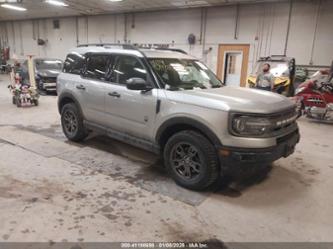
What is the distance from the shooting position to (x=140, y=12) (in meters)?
12.5

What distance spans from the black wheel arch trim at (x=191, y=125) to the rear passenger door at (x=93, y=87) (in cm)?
114

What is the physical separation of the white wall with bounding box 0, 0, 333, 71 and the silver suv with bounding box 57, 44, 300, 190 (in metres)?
7.16

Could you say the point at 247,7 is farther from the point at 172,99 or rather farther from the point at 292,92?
the point at 172,99

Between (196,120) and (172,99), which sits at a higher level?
(172,99)

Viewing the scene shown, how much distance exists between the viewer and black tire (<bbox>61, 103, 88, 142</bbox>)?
4328 mm

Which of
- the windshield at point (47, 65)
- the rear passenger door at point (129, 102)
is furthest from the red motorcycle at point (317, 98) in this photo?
the windshield at point (47, 65)

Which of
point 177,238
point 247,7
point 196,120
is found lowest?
point 177,238

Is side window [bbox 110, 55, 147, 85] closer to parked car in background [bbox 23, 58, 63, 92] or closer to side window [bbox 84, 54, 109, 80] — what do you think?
side window [bbox 84, 54, 109, 80]

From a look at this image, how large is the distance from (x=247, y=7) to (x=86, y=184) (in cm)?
952

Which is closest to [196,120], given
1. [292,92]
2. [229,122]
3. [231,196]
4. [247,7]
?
[229,122]

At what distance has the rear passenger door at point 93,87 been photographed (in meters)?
3.83

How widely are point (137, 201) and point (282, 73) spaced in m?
7.38

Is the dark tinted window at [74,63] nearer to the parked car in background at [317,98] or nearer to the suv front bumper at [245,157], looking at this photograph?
the suv front bumper at [245,157]

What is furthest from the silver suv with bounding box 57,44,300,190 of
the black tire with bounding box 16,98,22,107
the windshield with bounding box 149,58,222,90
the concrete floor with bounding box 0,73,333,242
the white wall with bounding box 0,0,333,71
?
the white wall with bounding box 0,0,333,71
